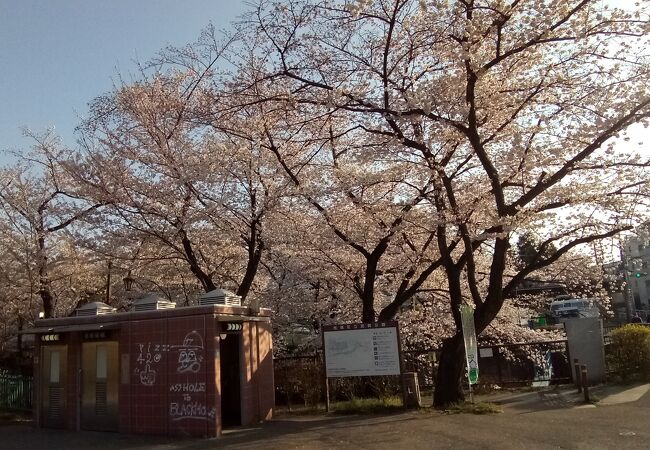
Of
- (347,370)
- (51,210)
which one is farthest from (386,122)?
(51,210)

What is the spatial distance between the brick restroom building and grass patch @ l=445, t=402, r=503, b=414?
4348mm

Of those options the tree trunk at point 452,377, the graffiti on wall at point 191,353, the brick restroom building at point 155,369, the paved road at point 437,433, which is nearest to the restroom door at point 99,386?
the brick restroom building at point 155,369

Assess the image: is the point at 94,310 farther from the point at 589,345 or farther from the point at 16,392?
the point at 589,345

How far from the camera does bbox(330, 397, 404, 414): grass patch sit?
13336 mm

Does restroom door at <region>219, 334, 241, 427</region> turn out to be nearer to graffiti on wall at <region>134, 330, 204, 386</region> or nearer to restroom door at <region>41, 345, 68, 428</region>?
graffiti on wall at <region>134, 330, 204, 386</region>

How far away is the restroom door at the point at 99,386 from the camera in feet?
41.8

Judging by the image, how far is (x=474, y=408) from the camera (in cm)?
1238

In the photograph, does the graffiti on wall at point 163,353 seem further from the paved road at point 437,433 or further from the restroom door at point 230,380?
the restroom door at point 230,380

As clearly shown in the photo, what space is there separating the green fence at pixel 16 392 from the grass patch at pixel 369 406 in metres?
9.96

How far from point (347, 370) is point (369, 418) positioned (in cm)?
158

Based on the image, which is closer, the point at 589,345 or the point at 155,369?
the point at 155,369

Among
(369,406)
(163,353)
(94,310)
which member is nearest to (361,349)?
(369,406)

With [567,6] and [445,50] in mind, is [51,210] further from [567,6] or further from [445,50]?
[567,6]

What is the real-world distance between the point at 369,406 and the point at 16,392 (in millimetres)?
11916
